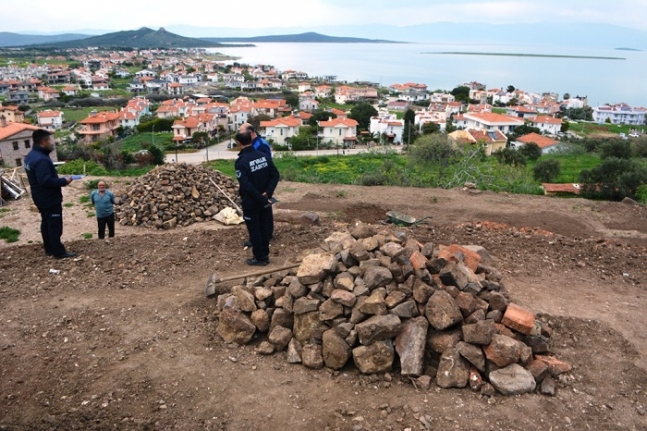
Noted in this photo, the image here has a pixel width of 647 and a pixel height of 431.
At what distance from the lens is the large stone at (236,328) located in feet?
17.3

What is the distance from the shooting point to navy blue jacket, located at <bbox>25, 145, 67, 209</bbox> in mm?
6965

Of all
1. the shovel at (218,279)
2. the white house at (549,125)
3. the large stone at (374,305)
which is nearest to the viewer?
the large stone at (374,305)

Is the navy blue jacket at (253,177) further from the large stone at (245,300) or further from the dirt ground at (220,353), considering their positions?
the large stone at (245,300)

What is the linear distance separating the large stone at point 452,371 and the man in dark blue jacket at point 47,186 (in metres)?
5.69

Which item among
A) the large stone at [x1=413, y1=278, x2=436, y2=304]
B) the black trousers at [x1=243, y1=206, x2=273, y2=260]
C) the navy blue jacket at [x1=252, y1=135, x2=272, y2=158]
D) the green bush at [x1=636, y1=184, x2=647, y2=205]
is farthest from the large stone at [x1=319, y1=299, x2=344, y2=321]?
the green bush at [x1=636, y1=184, x2=647, y2=205]

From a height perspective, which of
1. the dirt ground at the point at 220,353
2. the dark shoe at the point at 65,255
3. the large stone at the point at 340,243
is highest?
the large stone at the point at 340,243

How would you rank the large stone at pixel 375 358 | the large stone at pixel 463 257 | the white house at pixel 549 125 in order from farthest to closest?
the white house at pixel 549 125, the large stone at pixel 463 257, the large stone at pixel 375 358

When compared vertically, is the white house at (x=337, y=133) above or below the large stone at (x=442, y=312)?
below

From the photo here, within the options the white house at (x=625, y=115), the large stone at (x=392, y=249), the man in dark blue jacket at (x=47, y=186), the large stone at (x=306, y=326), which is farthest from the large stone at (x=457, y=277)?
the white house at (x=625, y=115)

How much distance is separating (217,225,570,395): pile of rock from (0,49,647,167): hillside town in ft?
75.8

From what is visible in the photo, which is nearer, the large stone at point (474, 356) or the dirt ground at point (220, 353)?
the dirt ground at point (220, 353)

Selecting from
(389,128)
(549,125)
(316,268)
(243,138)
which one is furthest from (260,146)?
(549,125)

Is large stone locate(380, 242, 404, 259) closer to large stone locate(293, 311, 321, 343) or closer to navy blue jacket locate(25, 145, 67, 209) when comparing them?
large stone locate(293, 311, 321, 343)

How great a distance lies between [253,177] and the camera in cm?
663
